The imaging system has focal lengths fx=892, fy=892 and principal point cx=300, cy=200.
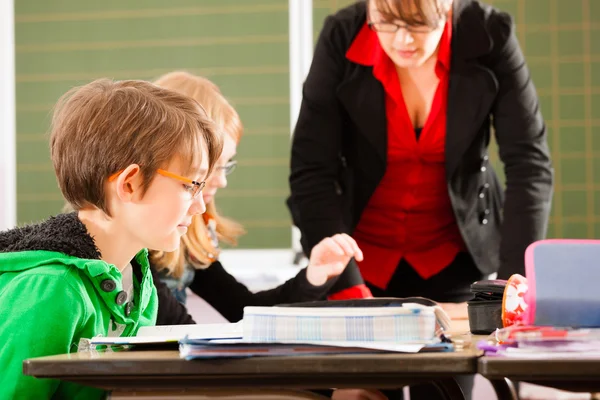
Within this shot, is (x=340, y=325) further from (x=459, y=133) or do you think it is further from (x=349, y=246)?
(x=459, y=133)

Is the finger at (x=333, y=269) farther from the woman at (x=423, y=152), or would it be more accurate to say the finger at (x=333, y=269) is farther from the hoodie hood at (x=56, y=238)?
the hoodie hood at (x=56, y=238)

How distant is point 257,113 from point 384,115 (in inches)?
53.5

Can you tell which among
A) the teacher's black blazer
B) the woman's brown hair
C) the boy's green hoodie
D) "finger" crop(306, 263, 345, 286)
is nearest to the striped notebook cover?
the boy's green hoodie

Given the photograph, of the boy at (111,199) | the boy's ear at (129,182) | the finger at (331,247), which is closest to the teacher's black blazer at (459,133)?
the finger at (331,247)

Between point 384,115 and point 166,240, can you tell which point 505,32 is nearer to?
point 384,115

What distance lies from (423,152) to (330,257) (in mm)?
521

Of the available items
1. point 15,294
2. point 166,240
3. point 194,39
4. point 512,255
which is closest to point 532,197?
point 512,255

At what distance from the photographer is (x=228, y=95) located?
11.7 feet

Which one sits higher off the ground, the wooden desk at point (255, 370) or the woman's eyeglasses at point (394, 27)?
the woman's eyeglasses at point (394, 27)

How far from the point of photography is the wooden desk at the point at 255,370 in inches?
34.2

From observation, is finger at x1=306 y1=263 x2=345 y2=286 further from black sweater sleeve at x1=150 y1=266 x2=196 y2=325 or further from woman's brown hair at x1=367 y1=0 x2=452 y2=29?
woman's brown hair at x1=367 y1=0 x2=452 y2=29

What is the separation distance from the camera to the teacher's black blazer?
2258mm

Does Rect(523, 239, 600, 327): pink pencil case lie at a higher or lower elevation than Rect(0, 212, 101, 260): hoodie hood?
lower

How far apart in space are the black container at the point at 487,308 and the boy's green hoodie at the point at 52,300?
0.50 m
